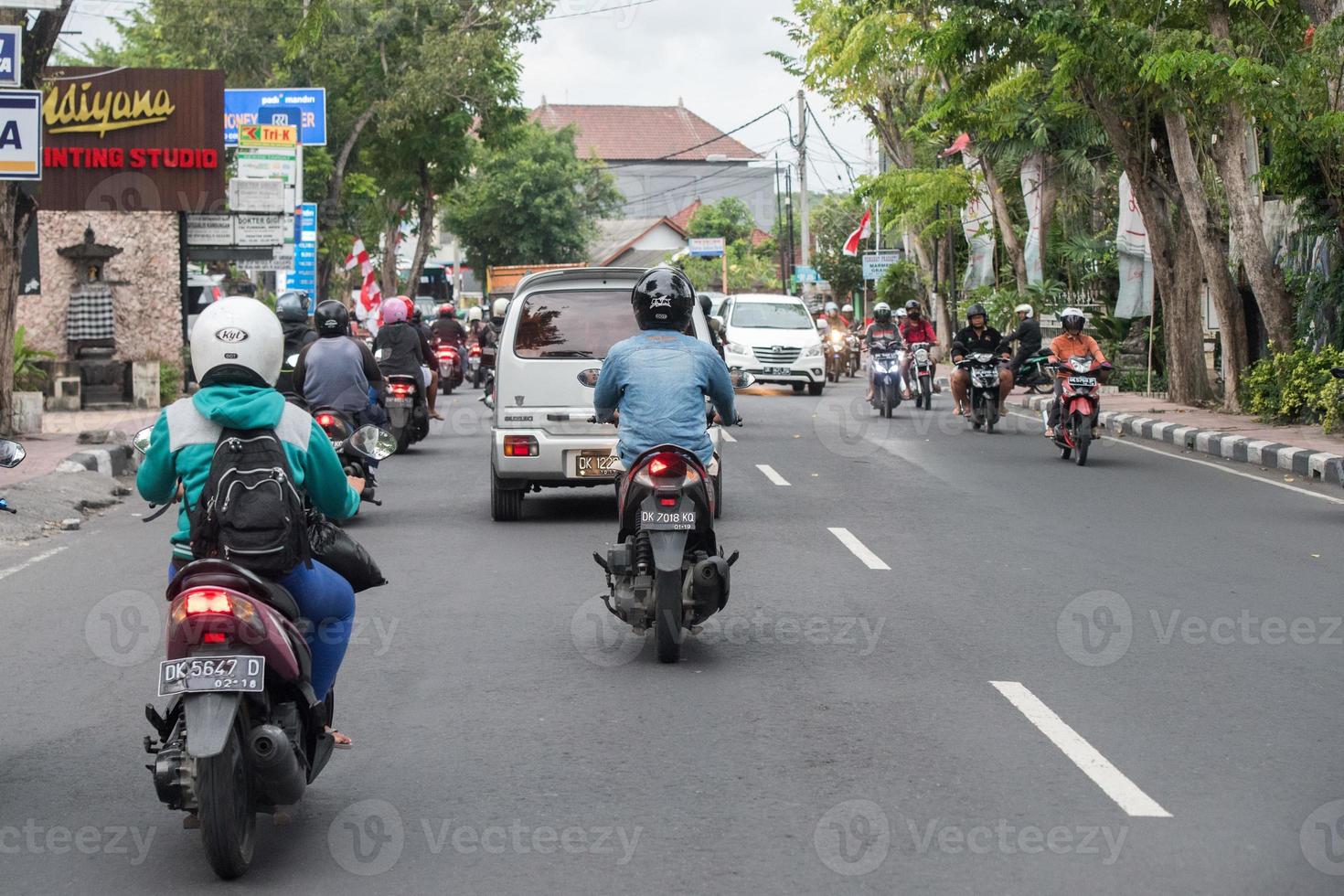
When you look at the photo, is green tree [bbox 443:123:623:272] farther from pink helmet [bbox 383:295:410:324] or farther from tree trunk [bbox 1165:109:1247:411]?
pink helmet [bbox 383:295:410:324]

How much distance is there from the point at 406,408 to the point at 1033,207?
72.4 ft

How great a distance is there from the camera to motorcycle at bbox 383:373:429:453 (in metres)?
18.2

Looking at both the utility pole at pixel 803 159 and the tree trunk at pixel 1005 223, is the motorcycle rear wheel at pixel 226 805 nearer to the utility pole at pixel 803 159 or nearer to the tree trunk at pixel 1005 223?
the tree trunk at pixel 1005 223

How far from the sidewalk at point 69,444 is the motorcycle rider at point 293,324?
8.65 feet

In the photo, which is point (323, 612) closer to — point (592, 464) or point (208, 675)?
point (208, 675)

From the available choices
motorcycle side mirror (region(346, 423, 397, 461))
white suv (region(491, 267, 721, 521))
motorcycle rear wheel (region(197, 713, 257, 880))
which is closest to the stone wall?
white suv (region(491, 267, 721, 521))

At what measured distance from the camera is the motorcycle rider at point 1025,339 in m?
21.4

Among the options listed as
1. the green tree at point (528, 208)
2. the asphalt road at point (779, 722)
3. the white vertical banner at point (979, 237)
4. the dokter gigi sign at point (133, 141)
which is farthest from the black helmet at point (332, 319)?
the green tree at point (528, 208)

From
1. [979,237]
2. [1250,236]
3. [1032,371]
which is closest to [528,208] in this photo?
[979,237]

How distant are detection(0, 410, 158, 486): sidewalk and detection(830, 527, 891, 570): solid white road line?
23.7 ft

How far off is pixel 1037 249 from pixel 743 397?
901 centimetres

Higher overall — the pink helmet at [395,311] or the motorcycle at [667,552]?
the pink helmet at [395,311]

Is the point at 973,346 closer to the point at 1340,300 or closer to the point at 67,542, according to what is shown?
the point at 1340,300

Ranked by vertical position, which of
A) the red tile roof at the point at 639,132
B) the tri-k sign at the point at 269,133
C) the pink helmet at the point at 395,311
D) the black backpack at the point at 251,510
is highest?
the red tile roof at the point at 639,132
